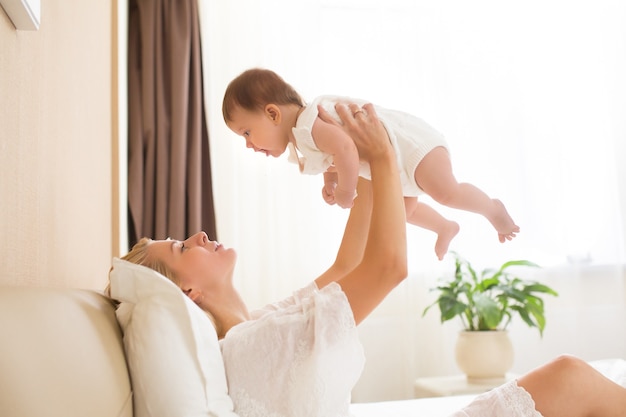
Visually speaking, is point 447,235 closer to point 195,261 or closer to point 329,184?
point 329,184

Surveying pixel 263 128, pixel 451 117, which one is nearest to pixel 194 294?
pixel 263 128

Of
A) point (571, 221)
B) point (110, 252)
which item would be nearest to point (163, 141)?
point (110, 252)

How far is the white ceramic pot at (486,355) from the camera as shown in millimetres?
3029

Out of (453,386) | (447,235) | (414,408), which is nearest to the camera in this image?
(447,235)

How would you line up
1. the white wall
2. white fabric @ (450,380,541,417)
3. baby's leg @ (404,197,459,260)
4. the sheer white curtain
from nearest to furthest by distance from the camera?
the white wall < white fabric @ (450,380,541,417) < baby's leg @ (404,197,459,260) < the sheer white curtain

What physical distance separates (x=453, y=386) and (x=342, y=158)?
6.38 feet

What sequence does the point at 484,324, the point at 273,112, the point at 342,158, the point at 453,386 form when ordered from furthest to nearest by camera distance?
1. the point at 484,324
2. the point at 453,386
3. the point at 273,112
4. the point at 342,158

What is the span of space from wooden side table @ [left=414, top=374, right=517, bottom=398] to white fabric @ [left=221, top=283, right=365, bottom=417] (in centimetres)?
191

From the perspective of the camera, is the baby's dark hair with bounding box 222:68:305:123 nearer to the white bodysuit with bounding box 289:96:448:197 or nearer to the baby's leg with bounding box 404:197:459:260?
the white bodysuit with bounding box 289:96:448:197

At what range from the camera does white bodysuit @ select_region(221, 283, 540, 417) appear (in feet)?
3.50

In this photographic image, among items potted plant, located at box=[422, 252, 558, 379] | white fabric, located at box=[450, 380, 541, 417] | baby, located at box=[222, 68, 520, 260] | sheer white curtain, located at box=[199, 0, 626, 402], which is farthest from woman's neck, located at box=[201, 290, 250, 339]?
sheer white curtain, located at box=[199, 0, 626, 402]

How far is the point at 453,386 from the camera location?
2.97m

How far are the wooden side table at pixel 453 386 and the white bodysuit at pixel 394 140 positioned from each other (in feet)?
5.28

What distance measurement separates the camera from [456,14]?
3.80 meters
